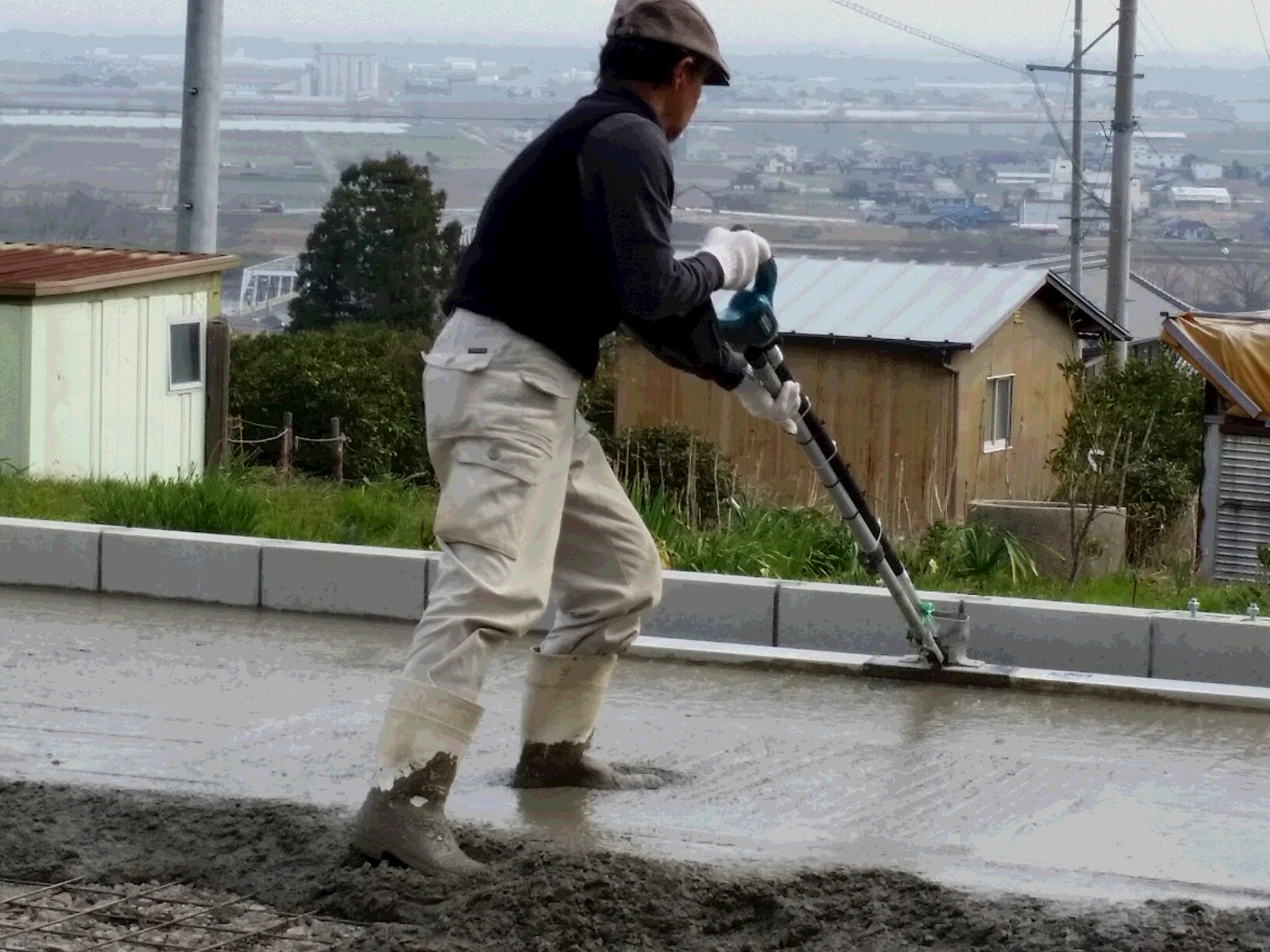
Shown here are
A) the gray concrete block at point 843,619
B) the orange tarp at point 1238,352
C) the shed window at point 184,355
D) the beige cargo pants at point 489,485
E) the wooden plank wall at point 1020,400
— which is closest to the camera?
the beige cargo pants at point 489,485

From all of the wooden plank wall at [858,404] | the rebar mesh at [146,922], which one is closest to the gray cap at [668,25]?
the rebar mesh at [146,922]

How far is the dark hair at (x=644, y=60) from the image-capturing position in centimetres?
462

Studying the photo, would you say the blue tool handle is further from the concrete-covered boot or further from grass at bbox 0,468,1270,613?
grass at bbox 0,468,1270,613

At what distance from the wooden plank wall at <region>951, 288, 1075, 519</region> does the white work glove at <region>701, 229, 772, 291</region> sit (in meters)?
23.8

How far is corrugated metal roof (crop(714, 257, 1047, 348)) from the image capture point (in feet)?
102

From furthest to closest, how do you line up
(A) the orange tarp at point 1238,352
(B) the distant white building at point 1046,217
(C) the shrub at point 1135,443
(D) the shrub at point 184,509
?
(B) the distant white building at point 1046,217 < (A) the orange tarp at point 1238,352 < (C) the shrub at point 1135,443 < (D) the shrub at point 184,509

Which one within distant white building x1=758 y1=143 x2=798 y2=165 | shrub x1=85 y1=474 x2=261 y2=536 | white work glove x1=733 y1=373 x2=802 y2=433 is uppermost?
distant white building x1=758 y1=143 x2=798 y2=165

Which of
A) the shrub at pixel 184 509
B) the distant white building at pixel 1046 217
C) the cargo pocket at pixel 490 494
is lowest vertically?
the shrub at pixel 184 509

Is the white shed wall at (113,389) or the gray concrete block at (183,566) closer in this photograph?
the gray concrete block at (183,566)

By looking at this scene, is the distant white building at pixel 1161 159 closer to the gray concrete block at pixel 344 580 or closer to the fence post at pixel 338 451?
the fence post at pixel 338 451

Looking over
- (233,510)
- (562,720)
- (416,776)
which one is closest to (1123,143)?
(233,510)

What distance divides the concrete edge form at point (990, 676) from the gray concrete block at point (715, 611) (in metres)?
0.39

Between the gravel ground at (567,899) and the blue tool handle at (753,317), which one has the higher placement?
the blue tool handle at (753,317)

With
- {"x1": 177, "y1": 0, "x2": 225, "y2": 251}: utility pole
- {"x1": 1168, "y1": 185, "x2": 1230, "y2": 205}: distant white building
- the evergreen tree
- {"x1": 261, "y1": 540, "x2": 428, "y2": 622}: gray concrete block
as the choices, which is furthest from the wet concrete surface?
{"x1": 1168, "y1": 185, "x2": 1230, "y2": 205}: distant white building
